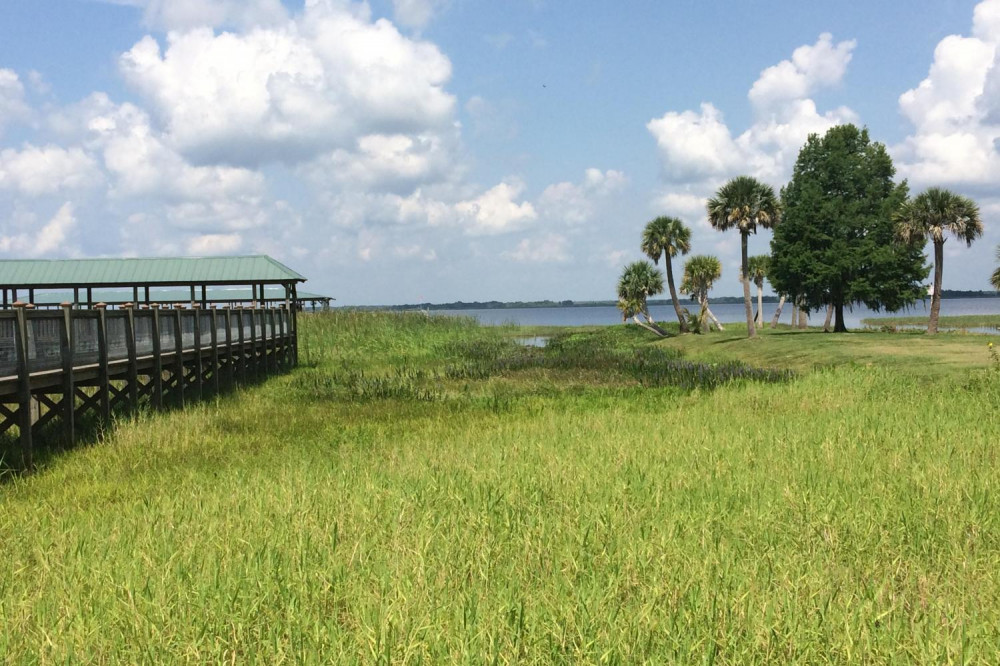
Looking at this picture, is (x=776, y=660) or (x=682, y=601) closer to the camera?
(x=776, y=660)

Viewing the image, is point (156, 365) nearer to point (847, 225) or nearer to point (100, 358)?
point (100, 358)

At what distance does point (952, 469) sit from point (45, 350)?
44.6 ft

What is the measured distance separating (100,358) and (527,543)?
11863 millimetres

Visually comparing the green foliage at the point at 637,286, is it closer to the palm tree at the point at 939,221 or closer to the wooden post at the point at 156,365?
the palm tree at the point at 939,221

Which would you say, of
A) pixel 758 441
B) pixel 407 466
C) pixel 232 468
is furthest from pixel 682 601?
pixel 232 468

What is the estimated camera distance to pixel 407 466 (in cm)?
926

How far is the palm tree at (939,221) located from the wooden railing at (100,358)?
120ft

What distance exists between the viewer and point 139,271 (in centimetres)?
4272

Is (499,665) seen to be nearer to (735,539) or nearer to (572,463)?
(735,539)

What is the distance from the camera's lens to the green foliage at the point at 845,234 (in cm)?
4291

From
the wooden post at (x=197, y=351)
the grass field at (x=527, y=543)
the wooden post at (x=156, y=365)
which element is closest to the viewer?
the grass field at (x=527, y=543)

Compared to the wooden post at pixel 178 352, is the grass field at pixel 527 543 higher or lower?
lower

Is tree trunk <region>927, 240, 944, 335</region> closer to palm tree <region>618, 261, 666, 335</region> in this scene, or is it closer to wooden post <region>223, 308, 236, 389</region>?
palm tree <region>618, 261, 666, 335</region>

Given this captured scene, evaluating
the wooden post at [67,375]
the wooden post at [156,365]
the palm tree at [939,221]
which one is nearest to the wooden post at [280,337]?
the wooden post at [156,365]
